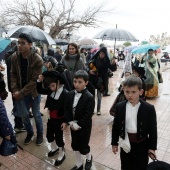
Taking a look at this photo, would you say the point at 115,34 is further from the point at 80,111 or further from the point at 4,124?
the point at 4,124

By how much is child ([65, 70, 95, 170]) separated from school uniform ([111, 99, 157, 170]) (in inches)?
18.5

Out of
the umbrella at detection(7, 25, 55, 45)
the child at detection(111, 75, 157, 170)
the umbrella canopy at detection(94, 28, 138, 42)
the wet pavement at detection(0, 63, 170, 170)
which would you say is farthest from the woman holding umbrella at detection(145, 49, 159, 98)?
the child at detection(111, 75, 157, 170)

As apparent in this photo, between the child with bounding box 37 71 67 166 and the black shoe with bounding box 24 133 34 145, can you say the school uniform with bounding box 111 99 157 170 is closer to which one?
the child with bounding box 37 71 67 166

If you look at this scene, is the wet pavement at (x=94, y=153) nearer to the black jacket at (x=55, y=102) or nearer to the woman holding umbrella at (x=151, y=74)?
the black jacket at (x=55, y=102)

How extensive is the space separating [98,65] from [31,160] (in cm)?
272

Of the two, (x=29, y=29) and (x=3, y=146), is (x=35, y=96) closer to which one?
(x=3, y=146)

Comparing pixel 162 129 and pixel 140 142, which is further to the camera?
pixel 162 129

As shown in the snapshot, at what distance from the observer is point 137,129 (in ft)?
6.61

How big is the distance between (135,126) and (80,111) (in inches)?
29.8

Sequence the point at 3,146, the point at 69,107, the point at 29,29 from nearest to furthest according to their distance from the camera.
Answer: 1. the point at 3,146
2. the point at 69,107
3. the point at 29,29

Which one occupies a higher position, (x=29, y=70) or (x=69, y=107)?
(x=29, y=70)

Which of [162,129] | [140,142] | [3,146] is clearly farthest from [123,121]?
[162,129]

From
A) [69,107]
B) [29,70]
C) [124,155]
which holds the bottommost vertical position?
[124,155]

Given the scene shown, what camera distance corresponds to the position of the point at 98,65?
4871 millimetres
